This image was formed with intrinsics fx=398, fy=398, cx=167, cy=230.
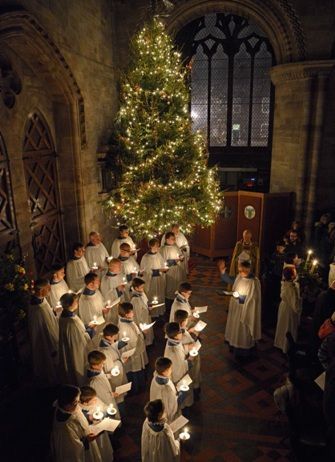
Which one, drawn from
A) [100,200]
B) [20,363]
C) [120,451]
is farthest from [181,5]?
[120,451]

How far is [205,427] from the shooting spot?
607 centimetres

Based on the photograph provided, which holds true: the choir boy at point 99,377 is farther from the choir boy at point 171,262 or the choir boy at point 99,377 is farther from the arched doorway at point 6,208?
the choir boy at point 171,262

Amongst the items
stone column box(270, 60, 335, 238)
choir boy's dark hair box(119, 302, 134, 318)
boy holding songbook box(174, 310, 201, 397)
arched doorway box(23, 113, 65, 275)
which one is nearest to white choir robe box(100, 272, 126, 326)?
choir boy's dark hair box(119, 302, 134, 318)

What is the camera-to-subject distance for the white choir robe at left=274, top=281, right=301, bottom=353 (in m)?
7.56

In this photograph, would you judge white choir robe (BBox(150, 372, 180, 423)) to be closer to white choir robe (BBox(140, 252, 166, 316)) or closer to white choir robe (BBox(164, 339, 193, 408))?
white choir robe (BBox(164, 339, 193, 408))

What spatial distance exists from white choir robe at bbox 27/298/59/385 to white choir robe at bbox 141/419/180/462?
2.96m

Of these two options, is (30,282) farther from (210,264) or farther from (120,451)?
(210,264)

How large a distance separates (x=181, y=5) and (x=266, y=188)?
21.7 ft

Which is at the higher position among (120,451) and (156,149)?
(156,149)

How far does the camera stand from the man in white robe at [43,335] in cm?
680

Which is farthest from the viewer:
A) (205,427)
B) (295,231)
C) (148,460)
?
(295,231)

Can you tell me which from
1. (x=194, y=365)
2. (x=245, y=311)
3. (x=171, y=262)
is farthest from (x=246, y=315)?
(x=171, y=262)

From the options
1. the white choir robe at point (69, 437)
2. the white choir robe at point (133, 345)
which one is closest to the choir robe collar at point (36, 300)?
the white choir robe at point (133, 345)

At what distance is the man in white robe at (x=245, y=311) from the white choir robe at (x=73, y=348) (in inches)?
110
